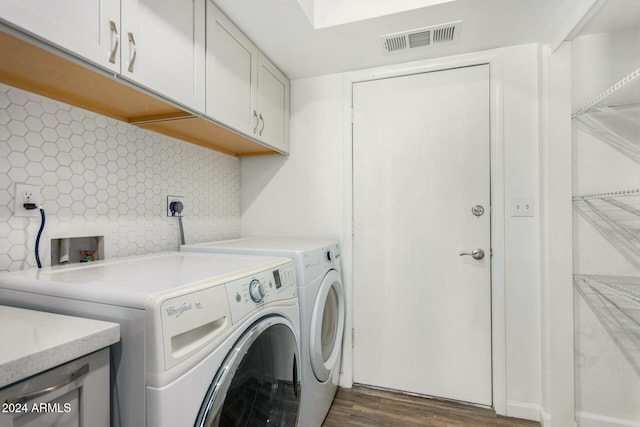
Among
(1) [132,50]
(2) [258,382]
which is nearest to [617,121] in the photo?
(2) [258,382]

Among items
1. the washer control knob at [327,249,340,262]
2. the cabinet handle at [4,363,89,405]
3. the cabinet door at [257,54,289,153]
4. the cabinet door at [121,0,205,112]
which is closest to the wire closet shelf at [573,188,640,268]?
the washer control knob at [327,249,340,262]

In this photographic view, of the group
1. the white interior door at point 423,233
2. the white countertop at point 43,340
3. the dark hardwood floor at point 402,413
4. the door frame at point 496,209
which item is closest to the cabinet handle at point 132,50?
the white countertop at point 43,340

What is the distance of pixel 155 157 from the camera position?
5.24ft

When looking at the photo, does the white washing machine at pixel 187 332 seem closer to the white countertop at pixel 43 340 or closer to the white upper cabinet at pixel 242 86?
the white countertop at pixel 43 340

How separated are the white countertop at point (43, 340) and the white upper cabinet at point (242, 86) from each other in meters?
0.97

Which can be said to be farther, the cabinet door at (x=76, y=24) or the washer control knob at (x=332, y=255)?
the washer control knob at (x=332, y=255)

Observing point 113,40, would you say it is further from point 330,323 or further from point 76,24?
point 330,323

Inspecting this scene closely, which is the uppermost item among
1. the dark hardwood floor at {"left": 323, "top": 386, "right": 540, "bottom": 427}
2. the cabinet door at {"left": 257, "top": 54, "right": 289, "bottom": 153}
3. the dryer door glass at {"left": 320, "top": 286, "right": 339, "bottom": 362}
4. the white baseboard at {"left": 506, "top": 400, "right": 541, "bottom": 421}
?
the cabinet door at {"left": 257, "top": 54, "right": 289, "bottom": 153}

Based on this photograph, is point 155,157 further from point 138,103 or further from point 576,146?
point 576,146

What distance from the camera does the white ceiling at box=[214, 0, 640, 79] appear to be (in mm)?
1482

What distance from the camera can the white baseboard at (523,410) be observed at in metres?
1.74

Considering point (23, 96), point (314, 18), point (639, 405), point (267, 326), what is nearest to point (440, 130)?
point (314, 18)

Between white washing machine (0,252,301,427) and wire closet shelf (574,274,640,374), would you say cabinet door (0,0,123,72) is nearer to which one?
white washing machine (0,252,301,427)

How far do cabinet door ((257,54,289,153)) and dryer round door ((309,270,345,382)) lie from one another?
0.95 meters
